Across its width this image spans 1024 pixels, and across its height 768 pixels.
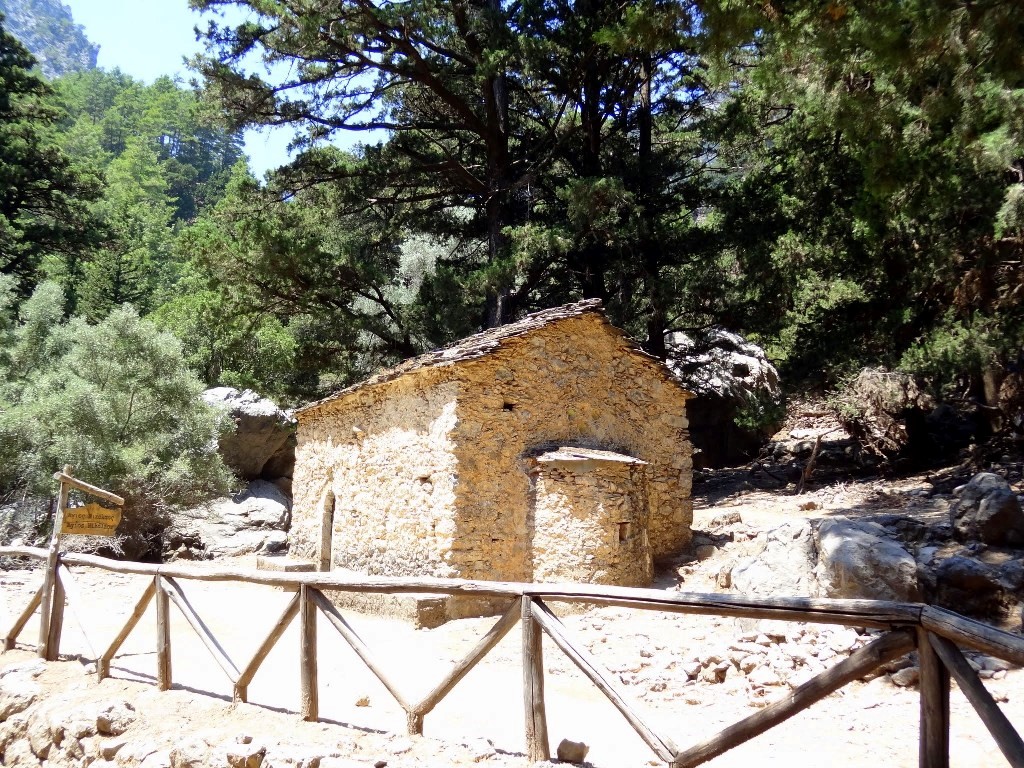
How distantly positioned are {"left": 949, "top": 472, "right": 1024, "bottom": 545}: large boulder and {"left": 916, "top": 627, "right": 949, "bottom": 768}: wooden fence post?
664 centimetres

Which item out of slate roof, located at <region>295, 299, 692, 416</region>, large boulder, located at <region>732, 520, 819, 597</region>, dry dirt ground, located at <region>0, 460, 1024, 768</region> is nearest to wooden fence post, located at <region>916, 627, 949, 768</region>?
dry dirt ground, located at <region>0, 460, 1024, 768</region>

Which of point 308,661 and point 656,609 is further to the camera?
point 308,661

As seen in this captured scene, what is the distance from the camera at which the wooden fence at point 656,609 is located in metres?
2.92

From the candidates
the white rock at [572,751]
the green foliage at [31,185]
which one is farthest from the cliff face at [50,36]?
the white rock at [572,751]

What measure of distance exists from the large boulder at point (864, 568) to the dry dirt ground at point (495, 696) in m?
0.47

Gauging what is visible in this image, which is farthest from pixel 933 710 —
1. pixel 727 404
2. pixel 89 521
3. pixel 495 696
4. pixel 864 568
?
pixel 727 404

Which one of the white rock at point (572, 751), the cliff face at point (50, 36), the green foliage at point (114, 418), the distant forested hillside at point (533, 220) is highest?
the cliff face at point (50, 36)

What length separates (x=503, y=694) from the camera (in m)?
6.50

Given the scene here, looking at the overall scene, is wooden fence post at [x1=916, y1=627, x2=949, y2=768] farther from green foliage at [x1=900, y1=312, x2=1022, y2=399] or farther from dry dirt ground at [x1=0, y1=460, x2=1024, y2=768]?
green foliage at [x1=900, y1=312, x2=1022, y2=399]

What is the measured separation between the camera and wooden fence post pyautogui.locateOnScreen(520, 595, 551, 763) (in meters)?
4.18

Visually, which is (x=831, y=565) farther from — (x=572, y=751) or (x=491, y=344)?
(x=491, y=344)

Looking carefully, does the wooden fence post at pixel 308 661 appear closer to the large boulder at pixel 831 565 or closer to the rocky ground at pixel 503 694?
the rocky ground at pixel 503 694

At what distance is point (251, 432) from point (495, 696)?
56.6 ft

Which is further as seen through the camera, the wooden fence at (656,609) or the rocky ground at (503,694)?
the rocky ground at (503,694)
